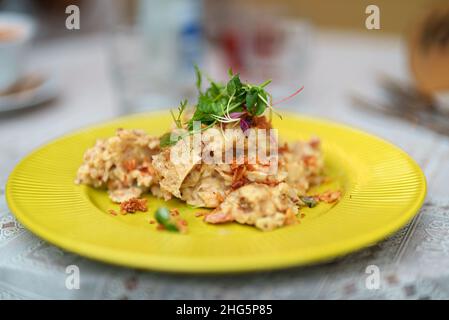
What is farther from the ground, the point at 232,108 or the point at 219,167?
the point at 232,108

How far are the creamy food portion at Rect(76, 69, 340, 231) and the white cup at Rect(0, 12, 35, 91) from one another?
2.97 feet

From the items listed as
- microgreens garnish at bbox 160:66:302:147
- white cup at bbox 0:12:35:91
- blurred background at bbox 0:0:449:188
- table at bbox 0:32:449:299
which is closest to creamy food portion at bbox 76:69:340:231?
microgreens garnish at bbox 160:66:302:147

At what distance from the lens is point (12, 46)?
1.94 m

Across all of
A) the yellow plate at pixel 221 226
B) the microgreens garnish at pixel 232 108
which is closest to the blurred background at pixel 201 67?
the yellow plate at pixel 221 226

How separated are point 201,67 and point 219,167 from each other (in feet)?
4.56

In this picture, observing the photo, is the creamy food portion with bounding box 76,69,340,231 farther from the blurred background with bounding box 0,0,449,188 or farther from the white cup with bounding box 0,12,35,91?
the white cup with bounding box 0,12,35,91

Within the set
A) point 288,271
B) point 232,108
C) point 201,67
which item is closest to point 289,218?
point 288,271

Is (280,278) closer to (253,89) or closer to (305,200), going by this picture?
(305,200)

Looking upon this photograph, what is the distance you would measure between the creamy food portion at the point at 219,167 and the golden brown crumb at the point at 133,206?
1.2 inches

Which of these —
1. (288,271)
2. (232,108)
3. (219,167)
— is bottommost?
(288,271)

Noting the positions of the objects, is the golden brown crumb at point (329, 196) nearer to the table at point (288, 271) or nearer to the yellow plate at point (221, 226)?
the yellow plate at point (221, 226)

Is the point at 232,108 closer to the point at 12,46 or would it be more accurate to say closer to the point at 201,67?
the point at 12,46
